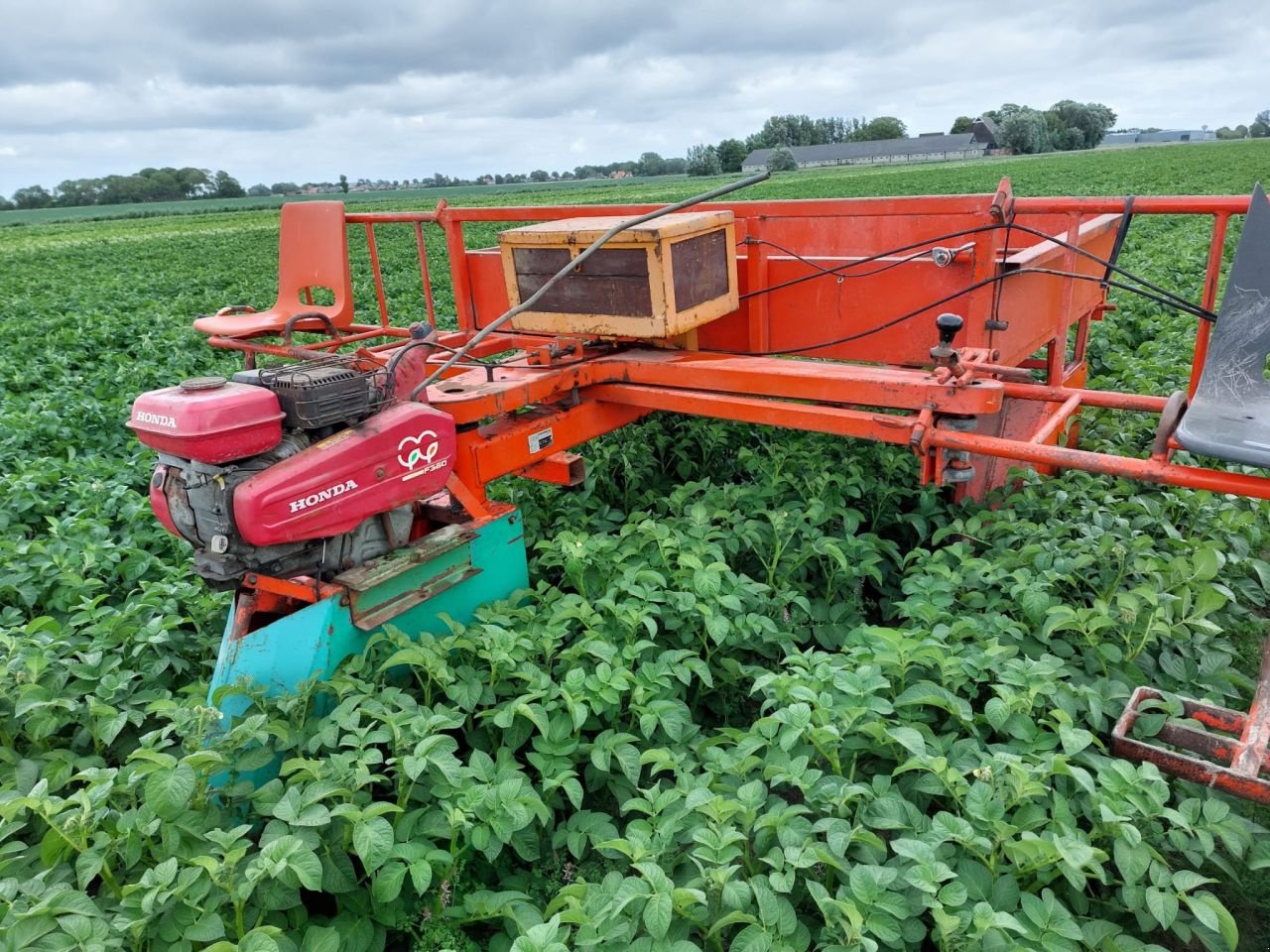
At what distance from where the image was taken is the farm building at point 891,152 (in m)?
90.8

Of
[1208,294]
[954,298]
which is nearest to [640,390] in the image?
[954,298]

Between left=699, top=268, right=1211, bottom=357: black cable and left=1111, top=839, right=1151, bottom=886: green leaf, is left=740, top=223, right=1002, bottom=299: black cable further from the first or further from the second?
left=1111, top=839, right=1151, bottom=886: green leaf

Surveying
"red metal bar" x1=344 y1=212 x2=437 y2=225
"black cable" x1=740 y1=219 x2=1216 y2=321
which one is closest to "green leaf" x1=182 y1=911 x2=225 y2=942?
"black cable" x1=740 y1=219 x2=1216 y2=321

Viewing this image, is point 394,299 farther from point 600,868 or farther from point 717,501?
point 600,868

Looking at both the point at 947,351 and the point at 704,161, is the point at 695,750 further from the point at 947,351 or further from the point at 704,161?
the point at 704,161

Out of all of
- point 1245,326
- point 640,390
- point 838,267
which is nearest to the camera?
point 1245,326

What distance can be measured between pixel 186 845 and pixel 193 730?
0.31m

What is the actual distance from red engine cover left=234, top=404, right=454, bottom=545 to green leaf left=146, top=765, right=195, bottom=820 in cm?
74

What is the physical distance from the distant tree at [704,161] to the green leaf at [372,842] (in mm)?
84417

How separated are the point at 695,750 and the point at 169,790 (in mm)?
1326

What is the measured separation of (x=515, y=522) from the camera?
11.0 feet

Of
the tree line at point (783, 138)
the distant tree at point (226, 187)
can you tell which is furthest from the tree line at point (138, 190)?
the tree line at point (783, 138)

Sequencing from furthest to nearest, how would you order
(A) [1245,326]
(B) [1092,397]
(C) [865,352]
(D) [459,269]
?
(D) [459,269] < (C) [865,352] < (B) [1092,397] < (A) [1245,326]

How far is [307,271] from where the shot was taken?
489 centimetres
